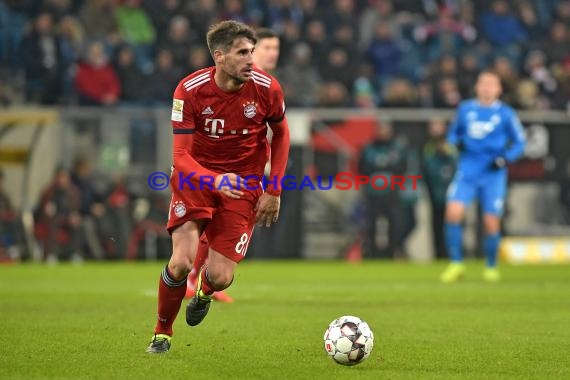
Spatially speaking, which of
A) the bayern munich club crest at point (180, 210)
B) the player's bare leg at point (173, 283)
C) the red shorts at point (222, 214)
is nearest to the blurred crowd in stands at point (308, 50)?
the red shorts at point (222, 214)

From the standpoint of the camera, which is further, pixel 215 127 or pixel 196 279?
pixel 196 279

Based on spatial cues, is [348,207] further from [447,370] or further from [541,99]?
[447,370]

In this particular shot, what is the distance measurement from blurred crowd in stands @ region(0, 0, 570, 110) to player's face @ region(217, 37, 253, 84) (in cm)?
1300

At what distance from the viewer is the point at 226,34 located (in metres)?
7.34

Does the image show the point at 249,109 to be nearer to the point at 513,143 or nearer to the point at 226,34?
the point at 226,34

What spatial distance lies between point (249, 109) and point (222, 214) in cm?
75

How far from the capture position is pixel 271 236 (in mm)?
20484

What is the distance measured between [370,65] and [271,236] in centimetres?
441

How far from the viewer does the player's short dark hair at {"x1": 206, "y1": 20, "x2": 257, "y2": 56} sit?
7.34m

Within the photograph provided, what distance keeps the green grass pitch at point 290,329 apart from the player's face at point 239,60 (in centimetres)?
186

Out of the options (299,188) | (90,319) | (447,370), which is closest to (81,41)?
(299,188)

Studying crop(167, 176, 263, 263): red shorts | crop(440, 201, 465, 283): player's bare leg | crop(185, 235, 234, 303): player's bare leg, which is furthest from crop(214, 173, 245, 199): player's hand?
crop(440, 201, 465, 283): player's bare leg

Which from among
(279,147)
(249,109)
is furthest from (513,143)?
(249,109)

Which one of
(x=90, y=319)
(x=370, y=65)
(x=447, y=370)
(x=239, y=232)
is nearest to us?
(x=447, y=370)
